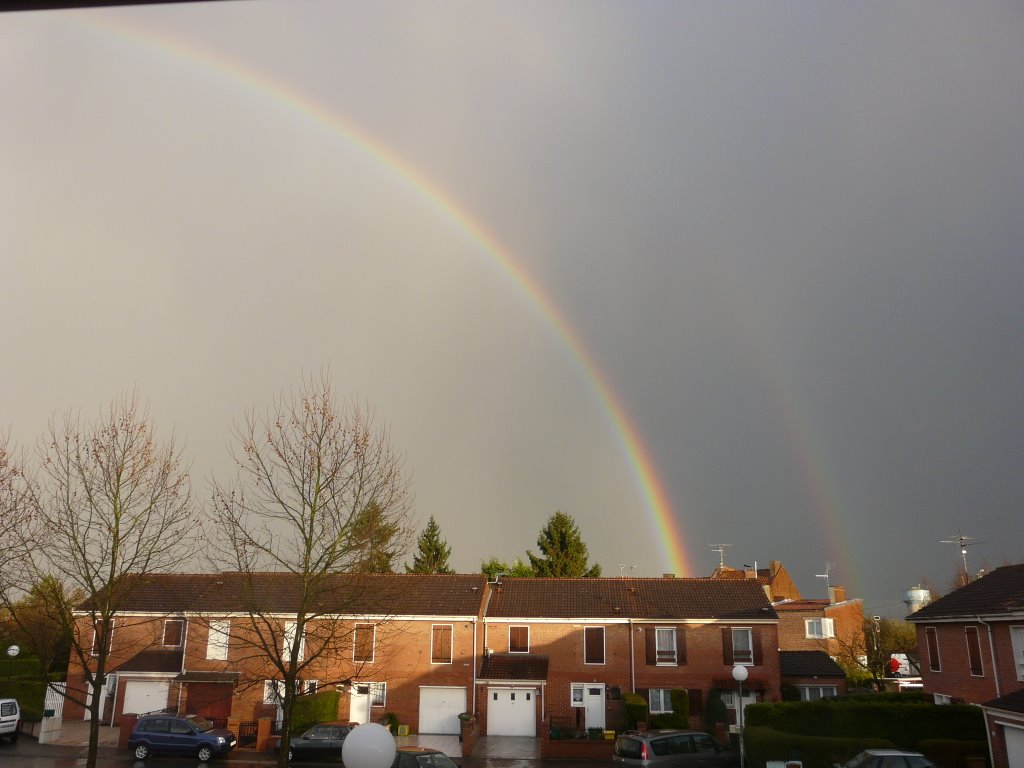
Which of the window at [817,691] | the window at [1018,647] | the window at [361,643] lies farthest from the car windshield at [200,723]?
the window at [1018,647]

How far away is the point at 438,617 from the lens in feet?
126

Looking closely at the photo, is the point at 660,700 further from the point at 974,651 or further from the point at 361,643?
the point at 361,643

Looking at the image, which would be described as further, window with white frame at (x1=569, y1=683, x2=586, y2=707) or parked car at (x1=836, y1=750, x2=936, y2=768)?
window with white frame at (x1=569, y1=683, x2=586, y2=707)

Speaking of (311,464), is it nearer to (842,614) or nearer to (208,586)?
(208,586)

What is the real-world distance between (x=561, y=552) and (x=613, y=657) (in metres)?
31.9

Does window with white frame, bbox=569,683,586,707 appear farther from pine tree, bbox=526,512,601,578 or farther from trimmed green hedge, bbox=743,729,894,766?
pine tree, bbox=526,512,601,578

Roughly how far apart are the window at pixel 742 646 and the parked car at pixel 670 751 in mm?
11891

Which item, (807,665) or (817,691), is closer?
(817,691)

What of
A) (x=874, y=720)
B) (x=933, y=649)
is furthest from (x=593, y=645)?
(x=933, y=649)

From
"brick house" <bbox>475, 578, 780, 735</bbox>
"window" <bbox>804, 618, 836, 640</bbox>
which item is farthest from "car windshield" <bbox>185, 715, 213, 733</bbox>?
"window" <bbox>804, 618, 836, 640</bbox>

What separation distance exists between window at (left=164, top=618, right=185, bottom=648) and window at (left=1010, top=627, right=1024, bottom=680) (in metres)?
35.8

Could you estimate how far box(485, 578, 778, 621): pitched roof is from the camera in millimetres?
39281

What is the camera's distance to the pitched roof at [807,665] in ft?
134

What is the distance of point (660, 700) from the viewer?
37.9 metres
